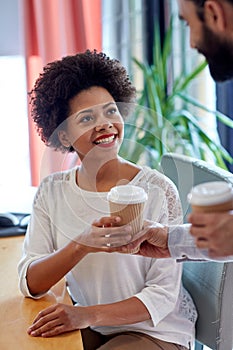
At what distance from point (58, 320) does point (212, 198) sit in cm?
56

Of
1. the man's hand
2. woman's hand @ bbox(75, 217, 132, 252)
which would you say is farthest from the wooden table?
the man's hand

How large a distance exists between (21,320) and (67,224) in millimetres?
238

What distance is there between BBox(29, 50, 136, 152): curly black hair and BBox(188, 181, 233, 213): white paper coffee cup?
0.50 m

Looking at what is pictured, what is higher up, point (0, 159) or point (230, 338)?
point (0, 159)

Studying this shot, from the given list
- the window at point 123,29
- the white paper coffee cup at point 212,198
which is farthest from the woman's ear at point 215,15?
the window at point 123,29

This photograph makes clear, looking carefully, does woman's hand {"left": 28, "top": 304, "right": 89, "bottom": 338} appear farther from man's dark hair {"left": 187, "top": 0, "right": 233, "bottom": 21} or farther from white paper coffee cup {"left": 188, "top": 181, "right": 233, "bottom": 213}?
man's dark hair {"left": 187, "top": 0, "right": 233, "bottom": 21}

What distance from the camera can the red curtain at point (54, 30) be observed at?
2582 millimetres

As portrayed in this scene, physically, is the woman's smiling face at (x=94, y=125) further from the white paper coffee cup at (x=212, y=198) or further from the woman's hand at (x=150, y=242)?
the white paper coffee cup at (x=212, y=198)

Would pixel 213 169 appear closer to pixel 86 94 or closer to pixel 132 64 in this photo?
pixel 86 94

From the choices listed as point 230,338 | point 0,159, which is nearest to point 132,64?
point 0,159

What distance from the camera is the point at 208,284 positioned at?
1570mm

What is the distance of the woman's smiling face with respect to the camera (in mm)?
1334

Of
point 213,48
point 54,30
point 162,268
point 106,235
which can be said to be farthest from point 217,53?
point 54,30

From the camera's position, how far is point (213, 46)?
3.19ft
